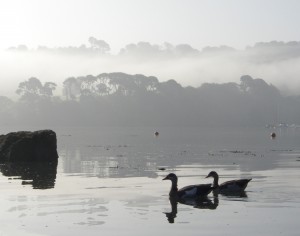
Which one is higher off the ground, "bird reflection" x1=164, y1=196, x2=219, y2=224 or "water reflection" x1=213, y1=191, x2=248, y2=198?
"water reflection" x1=213, y1=191, x2=248, y2=198

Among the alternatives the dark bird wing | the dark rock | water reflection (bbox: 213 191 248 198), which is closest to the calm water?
water reflection (bbox: 213 191 248 198)

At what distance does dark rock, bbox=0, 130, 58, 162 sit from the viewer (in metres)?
63.5

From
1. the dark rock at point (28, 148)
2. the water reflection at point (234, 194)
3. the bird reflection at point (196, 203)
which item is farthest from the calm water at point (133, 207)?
the dark rock at point (28, 148)

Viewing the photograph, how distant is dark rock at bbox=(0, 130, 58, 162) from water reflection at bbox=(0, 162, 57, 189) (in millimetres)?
2319

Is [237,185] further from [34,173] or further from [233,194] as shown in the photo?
[34,173]

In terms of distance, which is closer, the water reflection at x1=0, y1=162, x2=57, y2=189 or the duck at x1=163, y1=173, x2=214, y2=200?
the duck at x1=163, y1=173, x2=214, y2=200

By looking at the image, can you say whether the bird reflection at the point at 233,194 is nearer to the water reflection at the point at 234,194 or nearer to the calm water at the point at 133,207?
the water reflection at the point at 234,194

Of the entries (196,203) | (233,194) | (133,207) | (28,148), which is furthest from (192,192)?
(28,148)

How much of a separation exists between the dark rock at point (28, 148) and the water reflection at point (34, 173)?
7.61ft

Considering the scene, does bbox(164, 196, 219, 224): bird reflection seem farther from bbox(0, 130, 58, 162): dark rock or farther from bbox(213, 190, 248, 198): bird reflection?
bbox(0, 130, 58, 162): dark rock

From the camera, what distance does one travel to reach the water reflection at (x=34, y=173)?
4191cm

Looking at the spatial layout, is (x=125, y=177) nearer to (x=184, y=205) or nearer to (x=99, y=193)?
(x=99, y=193)

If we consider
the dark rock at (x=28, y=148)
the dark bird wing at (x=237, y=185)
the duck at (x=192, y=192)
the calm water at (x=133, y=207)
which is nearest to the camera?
the calm water at (x=133, y=207)

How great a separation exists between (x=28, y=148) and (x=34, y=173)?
1455cm
